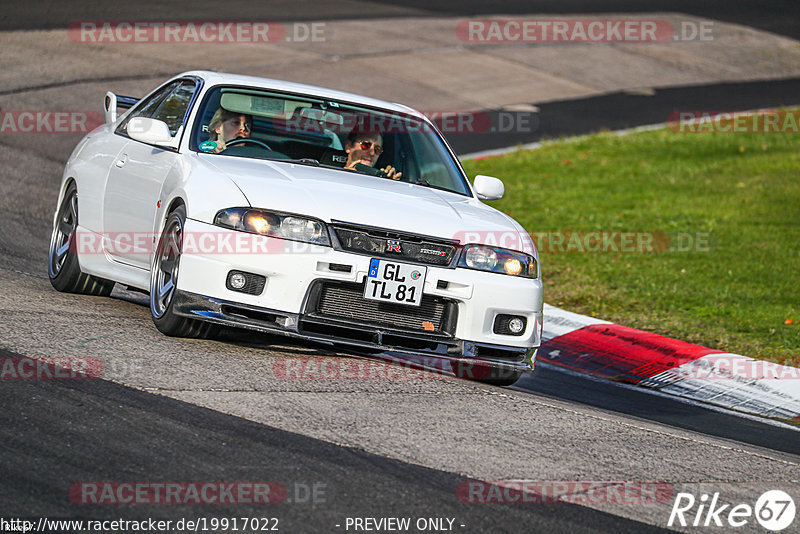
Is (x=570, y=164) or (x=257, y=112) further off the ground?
(x=257, y=112)

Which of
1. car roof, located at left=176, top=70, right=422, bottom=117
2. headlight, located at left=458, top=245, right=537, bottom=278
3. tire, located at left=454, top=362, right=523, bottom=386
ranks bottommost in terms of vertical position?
tire, located at left=454, top=362, right=523, bottom=386

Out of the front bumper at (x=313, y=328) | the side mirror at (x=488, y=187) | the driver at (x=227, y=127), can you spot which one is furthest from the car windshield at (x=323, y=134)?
the front bumper at (x=313, y=328)

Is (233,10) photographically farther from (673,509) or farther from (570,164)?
(673,509)

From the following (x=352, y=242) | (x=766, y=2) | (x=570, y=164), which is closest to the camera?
(x=352, y=242)

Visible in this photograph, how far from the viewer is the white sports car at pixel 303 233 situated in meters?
6.26

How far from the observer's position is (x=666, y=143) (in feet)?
60.6

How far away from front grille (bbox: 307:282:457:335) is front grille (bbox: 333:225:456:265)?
0.64 ft

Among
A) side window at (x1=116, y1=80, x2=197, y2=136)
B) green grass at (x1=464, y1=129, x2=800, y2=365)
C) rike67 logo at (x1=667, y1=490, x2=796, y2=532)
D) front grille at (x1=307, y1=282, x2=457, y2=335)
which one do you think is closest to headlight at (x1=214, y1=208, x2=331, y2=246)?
front grille at (x1=307, y1=282, x2=457, y2=335)

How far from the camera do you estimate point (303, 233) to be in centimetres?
628

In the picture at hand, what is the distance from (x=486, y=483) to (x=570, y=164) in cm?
1257

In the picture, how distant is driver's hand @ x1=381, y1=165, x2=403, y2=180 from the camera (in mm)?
7715

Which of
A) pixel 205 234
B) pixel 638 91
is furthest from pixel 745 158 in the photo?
pixel 205 234

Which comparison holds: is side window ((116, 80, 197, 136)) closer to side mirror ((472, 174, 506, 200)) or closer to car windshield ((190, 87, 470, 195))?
car windshield ((190, 87, 470, 195))

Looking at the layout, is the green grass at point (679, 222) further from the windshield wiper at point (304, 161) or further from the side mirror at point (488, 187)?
the windshield wiper at point (304, 161)
